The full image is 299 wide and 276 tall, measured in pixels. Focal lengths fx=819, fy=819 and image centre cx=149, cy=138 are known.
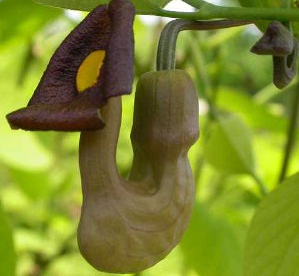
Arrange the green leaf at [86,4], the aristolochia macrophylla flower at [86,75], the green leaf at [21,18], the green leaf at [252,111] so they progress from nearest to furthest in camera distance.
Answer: the aristolochia macrophylla flower at [86,75] → the green leaf at [86,4] → the green leaf at [21,18] → the green leaf at [252,111]

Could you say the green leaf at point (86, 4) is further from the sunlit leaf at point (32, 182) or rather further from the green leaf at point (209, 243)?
the sunlit leaf at point (32, 182)

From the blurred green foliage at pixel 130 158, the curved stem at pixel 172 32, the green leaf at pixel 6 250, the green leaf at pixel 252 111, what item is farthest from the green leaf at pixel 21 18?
the green leaf at pixel 252 111

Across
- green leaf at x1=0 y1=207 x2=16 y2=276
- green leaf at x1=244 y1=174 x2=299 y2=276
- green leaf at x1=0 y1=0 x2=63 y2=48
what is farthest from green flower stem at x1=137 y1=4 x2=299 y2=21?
green leaf at x1=0 y1=0 x2=63 y2=48

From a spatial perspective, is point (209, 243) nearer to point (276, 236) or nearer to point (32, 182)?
point (276, 236)

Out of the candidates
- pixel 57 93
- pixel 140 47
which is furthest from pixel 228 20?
pixel 140 47

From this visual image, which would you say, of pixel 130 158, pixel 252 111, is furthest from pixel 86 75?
pixel 130 158

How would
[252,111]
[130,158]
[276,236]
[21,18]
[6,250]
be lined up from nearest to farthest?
[276,236] < [6,250] < [21,18] < [252,111] < [130,158]
